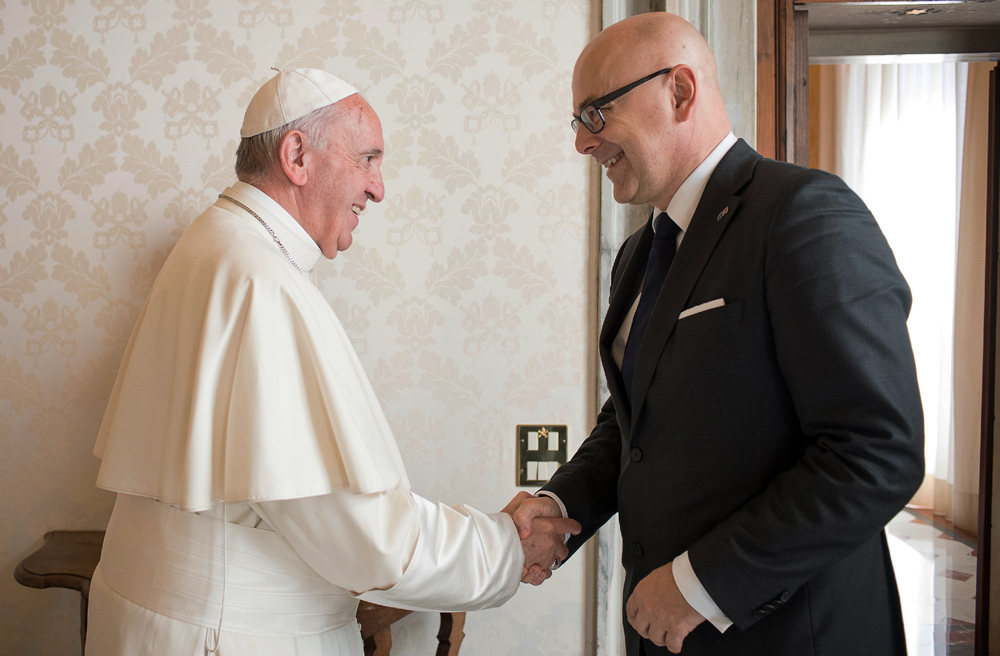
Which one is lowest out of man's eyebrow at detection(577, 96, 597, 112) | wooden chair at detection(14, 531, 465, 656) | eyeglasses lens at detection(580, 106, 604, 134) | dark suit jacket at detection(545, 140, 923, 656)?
wooden chair at detection(14, 531, 465, 656)

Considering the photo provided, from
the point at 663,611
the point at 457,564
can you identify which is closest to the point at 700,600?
the point at 663,611

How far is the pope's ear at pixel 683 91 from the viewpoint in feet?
4.54

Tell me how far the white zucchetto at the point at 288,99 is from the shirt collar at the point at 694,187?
0.86m

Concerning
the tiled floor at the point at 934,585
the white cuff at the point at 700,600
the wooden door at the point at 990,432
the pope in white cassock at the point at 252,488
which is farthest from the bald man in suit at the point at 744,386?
the tiled floor at the point at 934,585

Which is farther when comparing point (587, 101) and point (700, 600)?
point (587, 101)

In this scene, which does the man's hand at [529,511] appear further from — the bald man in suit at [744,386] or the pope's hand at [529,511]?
the bald man in suit at [744,386]

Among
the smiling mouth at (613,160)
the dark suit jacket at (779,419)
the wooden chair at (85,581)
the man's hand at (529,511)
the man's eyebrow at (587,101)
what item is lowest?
the wooden chair at (85,581)

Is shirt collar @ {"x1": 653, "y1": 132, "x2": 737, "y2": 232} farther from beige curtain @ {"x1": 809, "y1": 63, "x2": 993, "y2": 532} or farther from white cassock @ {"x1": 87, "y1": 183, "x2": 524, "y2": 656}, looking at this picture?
beige curtain @ {"x1": 809, "y1": 63, "x2": 993, "y2": 532}

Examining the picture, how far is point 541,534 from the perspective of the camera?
166 cm

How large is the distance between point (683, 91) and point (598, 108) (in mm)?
175

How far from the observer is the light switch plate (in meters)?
2.44

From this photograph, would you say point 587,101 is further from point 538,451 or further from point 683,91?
point 538,451

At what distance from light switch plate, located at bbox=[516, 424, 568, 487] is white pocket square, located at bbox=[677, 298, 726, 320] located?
4.05 ft

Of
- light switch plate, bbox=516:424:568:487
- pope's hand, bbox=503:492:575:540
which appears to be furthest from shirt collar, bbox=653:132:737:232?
light switch plate, bbox=516:424:568:487
